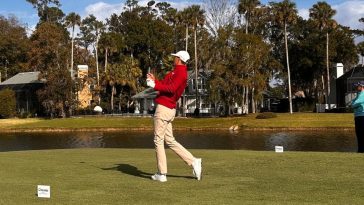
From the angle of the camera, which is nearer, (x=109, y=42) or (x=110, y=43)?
(x=109, y=42)

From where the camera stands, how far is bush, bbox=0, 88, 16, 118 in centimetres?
8644

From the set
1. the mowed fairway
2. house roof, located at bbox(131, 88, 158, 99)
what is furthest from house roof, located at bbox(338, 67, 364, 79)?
the mowed fairway

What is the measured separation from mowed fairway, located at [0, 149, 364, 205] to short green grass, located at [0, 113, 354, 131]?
4692cm

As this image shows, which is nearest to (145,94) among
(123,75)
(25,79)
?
(123,75)

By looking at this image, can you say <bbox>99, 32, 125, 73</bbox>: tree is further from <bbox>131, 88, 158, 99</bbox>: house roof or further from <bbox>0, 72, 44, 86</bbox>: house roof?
<bbox>0, 72, 44, 86</bbox>: house roof

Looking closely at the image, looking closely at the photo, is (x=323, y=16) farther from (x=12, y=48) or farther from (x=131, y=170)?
(x=131, y=170)

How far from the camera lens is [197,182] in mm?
9750

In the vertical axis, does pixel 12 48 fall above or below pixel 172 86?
above

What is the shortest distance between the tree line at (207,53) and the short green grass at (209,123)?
7.64m

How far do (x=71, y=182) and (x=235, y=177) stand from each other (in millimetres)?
3023

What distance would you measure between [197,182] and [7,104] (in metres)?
82.1

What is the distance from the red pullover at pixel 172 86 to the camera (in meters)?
9.62

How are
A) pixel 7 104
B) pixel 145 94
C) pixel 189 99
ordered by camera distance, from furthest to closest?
pixel 145 94
pixel 189 99
pixel 7 104

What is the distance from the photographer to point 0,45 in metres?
105
